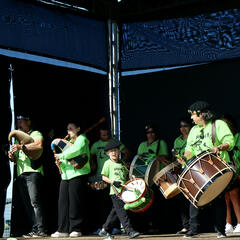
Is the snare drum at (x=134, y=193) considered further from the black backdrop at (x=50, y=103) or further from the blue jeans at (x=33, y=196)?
the black backdrop at (x=50, y=103)

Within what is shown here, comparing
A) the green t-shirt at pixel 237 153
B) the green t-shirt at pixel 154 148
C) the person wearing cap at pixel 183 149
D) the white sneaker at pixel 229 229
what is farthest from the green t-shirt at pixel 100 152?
the white sneaker at pixel 229 229

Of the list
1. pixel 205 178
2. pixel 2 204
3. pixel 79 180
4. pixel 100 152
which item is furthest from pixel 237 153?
pixel 2 204

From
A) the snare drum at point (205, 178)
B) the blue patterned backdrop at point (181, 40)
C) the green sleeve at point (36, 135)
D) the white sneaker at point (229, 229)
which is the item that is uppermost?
the blue patterned backdrop at point (181, 40)

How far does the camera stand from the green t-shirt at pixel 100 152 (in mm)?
8867

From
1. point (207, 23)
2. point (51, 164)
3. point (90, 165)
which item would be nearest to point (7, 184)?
point (51, 164)

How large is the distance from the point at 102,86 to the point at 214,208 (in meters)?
3.91

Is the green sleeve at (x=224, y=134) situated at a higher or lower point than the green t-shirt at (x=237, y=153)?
higher

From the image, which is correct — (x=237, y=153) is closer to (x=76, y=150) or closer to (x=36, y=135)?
(x=76, y=150)

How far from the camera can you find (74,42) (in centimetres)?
921

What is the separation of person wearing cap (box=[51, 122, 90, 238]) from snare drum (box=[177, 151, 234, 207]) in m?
2.13

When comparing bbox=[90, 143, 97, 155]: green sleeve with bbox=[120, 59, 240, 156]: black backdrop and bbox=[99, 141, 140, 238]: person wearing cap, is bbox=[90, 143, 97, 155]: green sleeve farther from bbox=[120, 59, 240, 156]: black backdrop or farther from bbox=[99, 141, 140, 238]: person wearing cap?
bbox=[99, 141, 140, 238]: person wearing cap

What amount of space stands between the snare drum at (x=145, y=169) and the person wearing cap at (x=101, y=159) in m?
0.85

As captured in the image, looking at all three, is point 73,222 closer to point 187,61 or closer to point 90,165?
point 90,165

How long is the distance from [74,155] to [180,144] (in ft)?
6.49
